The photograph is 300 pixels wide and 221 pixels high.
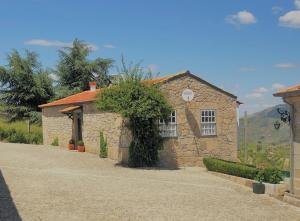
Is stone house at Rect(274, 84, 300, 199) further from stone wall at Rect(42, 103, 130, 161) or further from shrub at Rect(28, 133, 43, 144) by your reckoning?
shrub at Rect(28, 133, 43, 144)

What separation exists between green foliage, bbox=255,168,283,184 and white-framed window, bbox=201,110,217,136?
293 inches

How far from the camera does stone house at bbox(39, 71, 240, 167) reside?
69.8 feet

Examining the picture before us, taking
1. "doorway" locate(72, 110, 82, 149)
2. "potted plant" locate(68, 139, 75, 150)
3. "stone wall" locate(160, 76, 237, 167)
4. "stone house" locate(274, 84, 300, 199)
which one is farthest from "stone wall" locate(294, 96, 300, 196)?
"potted plant" locate(68, 139, 75, 150)

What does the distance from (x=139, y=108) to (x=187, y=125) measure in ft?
12.8

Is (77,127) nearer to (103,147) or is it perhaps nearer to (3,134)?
(103,147)

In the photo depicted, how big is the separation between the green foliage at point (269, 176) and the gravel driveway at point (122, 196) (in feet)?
2.25

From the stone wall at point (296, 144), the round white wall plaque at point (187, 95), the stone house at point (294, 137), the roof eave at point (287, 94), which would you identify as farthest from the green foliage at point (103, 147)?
the stone wall at point (296, 144)

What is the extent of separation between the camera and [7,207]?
34.2ft

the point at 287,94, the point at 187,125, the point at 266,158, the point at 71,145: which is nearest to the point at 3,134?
the point at 71,145

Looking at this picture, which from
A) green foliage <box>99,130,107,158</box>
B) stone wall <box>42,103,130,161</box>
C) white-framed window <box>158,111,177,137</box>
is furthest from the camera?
green foliage <box>99,130,107,158</box>

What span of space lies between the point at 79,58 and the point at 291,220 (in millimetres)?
38212

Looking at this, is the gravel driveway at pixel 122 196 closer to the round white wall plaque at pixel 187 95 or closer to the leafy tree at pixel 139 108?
the leafy tree at pixel 139 108

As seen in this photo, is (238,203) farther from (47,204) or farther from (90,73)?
(90,73)

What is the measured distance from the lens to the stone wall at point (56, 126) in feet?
92.8
